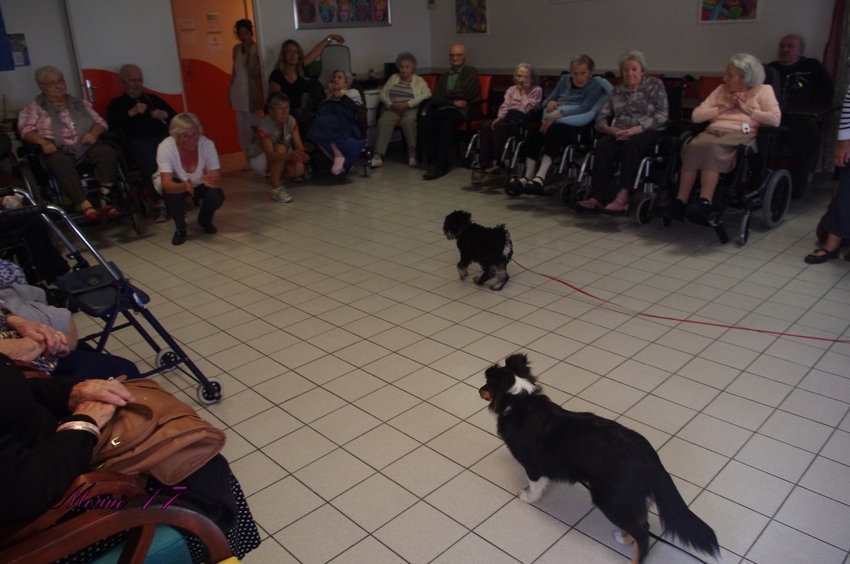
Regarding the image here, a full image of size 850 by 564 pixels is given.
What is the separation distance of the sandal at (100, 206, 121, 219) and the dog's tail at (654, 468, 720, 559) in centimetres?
437

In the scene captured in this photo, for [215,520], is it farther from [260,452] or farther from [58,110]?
[58,110]

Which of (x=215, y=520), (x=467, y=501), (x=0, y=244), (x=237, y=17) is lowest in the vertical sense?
(x=467, y=501)

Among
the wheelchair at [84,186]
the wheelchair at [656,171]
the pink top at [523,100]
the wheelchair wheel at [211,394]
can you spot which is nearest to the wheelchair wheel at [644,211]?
the wheelchair at [656,171]

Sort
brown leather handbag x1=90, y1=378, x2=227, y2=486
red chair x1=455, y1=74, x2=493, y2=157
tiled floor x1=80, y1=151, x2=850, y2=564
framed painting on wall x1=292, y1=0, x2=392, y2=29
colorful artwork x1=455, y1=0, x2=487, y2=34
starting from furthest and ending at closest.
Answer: colorful artwork x1=455, y1=0, x2=487, y2=34 → framed painting on wall x1=292, y1=0, x2=392, y2=29 → red chair x1=455, y1=74, x2=493, y2=157 → tiled floor x1=80, y1=151, x2=850, y2=564 → brown leather handbag x1=90, y1=378, x2=227, y2=486

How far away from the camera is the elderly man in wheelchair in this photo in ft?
14.0

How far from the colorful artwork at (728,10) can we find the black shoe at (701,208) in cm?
238

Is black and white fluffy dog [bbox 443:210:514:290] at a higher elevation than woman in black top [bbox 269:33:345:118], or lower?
lower

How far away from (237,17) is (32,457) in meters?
7.17

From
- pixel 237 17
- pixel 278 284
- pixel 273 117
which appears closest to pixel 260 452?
pixel 278 284

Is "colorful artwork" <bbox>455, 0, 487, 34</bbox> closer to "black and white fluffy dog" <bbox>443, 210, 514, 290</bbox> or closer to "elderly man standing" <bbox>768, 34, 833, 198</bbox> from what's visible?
"elderly man standing" <bbox>768, 34, 833, 198</bbox>

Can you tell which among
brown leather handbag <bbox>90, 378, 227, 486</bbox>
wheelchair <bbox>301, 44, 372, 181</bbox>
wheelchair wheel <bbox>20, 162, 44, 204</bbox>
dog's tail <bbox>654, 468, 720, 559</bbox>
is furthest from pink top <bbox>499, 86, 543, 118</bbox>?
brown leather handbag <bbox>90, 378, 227, 486</bbox>

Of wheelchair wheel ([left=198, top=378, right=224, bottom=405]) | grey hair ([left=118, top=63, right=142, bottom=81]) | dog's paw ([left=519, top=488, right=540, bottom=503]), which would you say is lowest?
dog's paw ([left=519, top=488, right=540, bottom=503])

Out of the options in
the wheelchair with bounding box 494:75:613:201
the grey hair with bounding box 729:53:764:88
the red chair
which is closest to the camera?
the grey hair with bounding box 729:53:764:88

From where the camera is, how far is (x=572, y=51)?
6.95m
